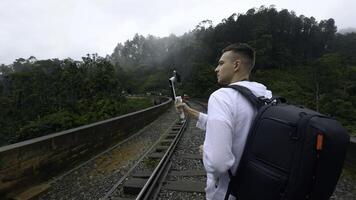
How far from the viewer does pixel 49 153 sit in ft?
18.9

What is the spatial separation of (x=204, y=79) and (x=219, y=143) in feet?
150

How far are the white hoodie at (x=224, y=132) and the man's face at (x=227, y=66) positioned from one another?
0.39ft

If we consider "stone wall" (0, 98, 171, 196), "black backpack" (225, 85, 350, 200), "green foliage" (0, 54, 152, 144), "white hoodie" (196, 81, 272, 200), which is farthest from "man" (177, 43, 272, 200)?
"green foliage" (0, 54, 152, 144)

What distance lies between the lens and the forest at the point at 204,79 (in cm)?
3166

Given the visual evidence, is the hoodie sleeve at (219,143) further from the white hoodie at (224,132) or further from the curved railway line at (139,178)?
the curved railway line at (139,178)

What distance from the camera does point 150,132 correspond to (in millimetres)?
12562

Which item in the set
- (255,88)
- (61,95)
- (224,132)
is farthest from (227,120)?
(61,95)

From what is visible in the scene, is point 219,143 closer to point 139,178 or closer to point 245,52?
point 245,52

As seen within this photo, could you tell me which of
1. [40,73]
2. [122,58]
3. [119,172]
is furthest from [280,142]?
[122,58]

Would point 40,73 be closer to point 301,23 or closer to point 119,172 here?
point 119,172

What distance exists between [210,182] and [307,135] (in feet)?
2.28

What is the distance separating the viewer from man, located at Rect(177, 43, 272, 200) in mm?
1494

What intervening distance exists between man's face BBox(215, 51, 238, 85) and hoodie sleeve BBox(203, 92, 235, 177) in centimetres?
36

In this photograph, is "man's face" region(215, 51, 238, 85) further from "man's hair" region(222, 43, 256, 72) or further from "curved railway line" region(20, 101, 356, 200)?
"curved railway line" region(20, 101, 356, 200)
